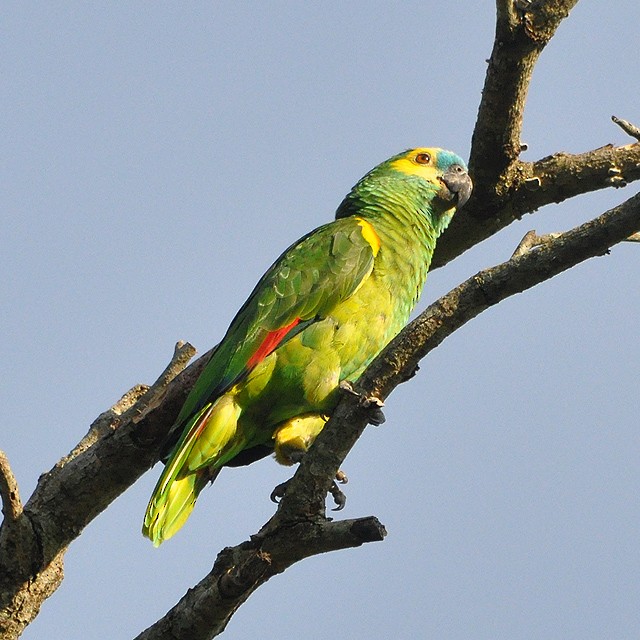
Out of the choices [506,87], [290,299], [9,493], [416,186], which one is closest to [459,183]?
[416,186]

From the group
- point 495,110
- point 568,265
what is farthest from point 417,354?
point 495,110

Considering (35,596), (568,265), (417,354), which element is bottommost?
(35,596)

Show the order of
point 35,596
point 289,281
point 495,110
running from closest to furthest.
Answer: point 35,596
point 495,110
point 289,281

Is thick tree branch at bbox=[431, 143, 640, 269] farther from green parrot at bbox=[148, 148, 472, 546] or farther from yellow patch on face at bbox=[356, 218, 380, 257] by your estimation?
yellow patch on face at bbox=[356, 218, 380, 257]

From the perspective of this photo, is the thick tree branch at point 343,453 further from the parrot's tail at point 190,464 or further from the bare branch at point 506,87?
the bare branch at point 506,87

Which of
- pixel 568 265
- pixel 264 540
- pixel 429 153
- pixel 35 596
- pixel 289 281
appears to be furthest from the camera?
pixel 429 153

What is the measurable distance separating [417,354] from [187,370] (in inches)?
74.7

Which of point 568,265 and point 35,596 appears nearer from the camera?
point 568,265

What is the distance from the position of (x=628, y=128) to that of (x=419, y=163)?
2.50m

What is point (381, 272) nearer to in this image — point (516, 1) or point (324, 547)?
point (516, 1)

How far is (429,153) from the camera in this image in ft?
20.1

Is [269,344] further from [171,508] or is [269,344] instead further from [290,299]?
[171,508]

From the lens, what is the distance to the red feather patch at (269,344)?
4781 millimetres

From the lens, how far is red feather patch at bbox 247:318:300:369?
4781mm
